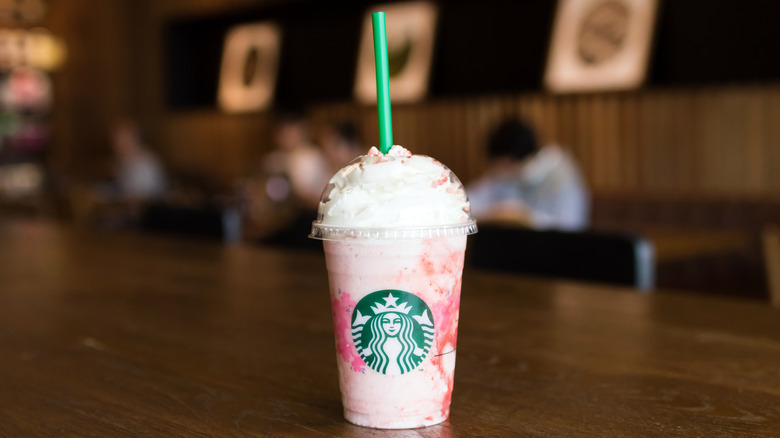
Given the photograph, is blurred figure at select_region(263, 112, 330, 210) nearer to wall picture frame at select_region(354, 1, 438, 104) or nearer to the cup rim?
wall picture frame at select_region(354, 1, 438, 104)

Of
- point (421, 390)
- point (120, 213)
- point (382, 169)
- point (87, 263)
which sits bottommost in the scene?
point (120, 213)

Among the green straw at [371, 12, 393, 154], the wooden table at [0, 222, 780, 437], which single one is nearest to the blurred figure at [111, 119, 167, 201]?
the wooden table at [0, 222, 780, 437]

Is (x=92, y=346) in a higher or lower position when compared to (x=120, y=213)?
higher

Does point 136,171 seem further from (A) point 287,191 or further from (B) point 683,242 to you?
(B) point 683,242

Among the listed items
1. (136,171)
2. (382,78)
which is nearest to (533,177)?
(382,78)

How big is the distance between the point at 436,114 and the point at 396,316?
5799mm

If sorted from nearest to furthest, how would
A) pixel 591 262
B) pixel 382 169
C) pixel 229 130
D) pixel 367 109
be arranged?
pixel 382 169, pixel 591 262, pixel 367 109, pixel 229 130

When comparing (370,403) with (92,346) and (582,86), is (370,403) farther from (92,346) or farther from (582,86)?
(582,86)

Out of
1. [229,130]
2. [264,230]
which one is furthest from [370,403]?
[229,130]

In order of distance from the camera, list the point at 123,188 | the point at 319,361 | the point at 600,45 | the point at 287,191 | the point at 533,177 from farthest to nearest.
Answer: the point at 123,188, the point at 600,45, the point at 287,191, the point at 533,177, the point at 319,361

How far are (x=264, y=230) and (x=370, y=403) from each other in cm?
369

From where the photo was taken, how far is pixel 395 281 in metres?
0.74

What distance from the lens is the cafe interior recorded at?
1.16 metres

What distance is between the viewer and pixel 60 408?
87 centimetres
